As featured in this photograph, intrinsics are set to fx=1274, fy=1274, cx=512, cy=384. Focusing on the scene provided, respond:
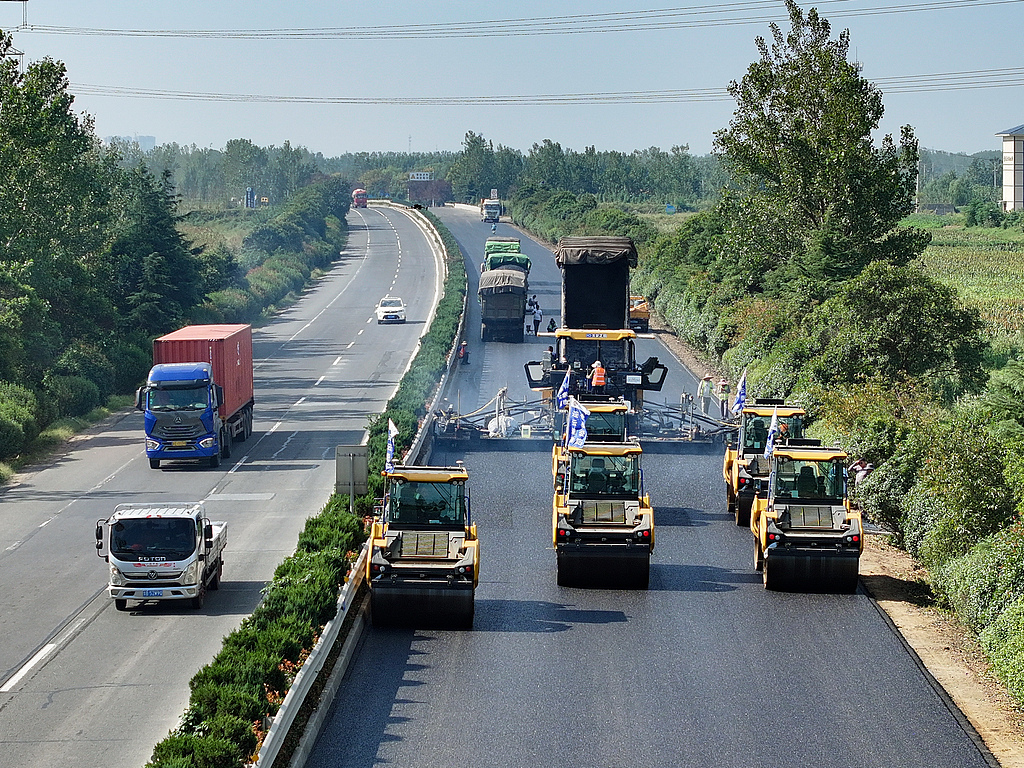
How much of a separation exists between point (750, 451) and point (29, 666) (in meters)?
16.9

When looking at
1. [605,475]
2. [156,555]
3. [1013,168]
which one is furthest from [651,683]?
[1013,168]

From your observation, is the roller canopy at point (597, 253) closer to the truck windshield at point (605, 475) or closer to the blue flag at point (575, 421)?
the blue flag at point (575, 421)

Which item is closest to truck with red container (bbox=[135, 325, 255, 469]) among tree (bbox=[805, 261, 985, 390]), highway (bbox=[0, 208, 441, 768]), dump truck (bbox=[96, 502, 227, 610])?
highway (bbox=[0, 208, 441, 768])

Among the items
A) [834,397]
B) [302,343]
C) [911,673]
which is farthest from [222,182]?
[911,673]

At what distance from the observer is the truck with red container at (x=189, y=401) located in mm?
36156

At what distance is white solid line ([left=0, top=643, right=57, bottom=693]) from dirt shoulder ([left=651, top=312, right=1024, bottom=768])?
13.7 metres

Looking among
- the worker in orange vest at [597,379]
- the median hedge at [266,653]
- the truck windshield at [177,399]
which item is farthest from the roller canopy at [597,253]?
the median hedge at [266,653]

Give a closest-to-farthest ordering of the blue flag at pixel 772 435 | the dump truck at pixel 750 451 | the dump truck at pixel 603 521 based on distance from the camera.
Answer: the dump truck at pixel 603 521 → the blue flag at pixel 772 435 → the dump truck at pixel 750 451

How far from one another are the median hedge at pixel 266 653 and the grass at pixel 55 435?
→ 13716 millimetres

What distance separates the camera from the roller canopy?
45.9m

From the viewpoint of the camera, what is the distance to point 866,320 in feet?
131

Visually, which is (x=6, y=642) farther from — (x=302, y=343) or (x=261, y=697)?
(x=302, y=343)

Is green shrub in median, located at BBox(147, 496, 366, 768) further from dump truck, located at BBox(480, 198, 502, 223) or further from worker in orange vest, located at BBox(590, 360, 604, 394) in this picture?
dump truck, located at BBox(480, 198, 502, 223)

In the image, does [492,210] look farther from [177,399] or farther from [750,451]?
[750,451]
